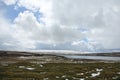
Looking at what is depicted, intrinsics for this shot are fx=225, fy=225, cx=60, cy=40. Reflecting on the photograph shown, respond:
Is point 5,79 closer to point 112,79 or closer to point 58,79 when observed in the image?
point 58,79

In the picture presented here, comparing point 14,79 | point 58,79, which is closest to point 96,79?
point 58,79

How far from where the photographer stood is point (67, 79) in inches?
2120

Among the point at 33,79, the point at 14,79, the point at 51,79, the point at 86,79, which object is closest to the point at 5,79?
the point at 14,79

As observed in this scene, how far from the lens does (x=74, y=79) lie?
54250 mm

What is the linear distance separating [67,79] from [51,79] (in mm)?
3847

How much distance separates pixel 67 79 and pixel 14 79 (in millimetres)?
12928

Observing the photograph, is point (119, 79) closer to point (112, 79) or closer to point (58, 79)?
point (112, 79)

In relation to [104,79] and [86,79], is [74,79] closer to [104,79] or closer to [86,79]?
[86,79]

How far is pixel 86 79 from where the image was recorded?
2125 inches

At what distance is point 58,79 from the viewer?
177 ft

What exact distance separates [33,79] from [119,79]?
2035 cm

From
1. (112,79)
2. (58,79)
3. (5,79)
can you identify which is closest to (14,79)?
(5,79)

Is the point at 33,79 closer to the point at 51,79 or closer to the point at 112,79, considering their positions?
the point at 51,79

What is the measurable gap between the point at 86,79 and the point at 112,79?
20.7 feet
